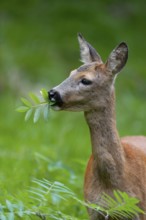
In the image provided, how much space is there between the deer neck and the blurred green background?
58.0 inches

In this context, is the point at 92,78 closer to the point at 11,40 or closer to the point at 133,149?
the point at 133,149

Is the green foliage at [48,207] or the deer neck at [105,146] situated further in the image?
the deer neck at [105,146]

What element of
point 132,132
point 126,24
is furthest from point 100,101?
point 126,24

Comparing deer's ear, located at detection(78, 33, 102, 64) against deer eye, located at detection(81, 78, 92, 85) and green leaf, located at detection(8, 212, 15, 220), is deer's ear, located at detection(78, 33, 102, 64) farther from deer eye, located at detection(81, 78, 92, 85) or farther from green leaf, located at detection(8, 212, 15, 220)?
green leaf, located at detection(8, 212, 15, 220)

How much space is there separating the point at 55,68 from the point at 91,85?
9.69 m

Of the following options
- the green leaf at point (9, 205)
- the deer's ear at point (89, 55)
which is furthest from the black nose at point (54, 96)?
the green leaf at point (9, 205)

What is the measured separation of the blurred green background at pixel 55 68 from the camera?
9.99 meters

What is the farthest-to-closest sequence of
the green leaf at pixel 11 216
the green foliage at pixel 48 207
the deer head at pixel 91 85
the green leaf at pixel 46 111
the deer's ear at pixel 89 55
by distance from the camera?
1. the deer's ear at pixel 89 55
2. the deer head at pixel 91 85
3. the green leaf at pixel 46 111
4. the green foliage at pixel 48 207
5. the green leaf at pixel 11 216

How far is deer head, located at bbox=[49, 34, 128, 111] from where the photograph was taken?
6.08 metres

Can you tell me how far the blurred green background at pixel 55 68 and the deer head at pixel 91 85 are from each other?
1.61m

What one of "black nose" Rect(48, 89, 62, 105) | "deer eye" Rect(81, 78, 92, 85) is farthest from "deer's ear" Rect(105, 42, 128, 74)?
"black nose" Rect(48, 89, 62, 105)

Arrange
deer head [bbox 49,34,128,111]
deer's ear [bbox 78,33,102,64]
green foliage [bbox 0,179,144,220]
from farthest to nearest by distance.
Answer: deer's ear [bbox 78,33,102,64] → deer head [bbox 49,34,128,111] → green foliage [bbox 0,179,144,220]

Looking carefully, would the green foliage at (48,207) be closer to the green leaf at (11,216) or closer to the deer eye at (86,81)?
the green leaf at (11,216)

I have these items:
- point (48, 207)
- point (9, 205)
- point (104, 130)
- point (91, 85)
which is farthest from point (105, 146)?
point (9, 205)
